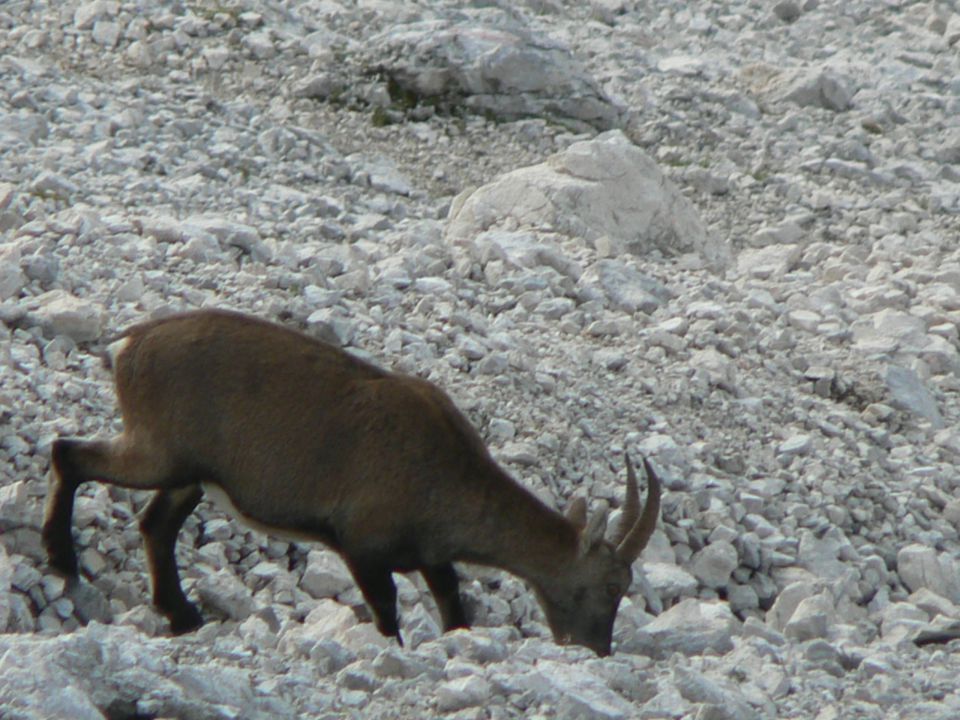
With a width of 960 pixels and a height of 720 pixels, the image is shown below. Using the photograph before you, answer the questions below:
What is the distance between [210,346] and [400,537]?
118cm

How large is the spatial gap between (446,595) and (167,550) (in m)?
1.29

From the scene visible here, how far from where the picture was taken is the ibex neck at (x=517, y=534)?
7559mm

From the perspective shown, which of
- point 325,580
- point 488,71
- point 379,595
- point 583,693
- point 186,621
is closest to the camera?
point 583,693

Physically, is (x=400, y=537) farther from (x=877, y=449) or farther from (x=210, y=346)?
(x=877, y=449)

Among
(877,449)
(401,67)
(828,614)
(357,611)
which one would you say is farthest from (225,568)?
(401,67)

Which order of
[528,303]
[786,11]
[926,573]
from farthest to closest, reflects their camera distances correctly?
[786,11] < [528,303] < [926,573]

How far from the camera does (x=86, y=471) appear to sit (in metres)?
7.15

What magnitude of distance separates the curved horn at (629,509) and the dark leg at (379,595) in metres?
1.13

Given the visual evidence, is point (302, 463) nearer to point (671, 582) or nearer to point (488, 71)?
point (671, 582)

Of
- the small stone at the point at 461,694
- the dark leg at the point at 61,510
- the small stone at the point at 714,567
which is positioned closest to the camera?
the small stone at the point at 461,694

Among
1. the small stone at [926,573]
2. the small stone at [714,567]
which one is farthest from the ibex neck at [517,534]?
the small stone at [926,573]

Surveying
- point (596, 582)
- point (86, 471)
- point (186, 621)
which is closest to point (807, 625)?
point (596, 582)

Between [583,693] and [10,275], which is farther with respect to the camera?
[10,275]

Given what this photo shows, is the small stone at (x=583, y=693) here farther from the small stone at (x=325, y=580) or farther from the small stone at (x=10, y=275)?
the small stone at (x=10, y=275)
